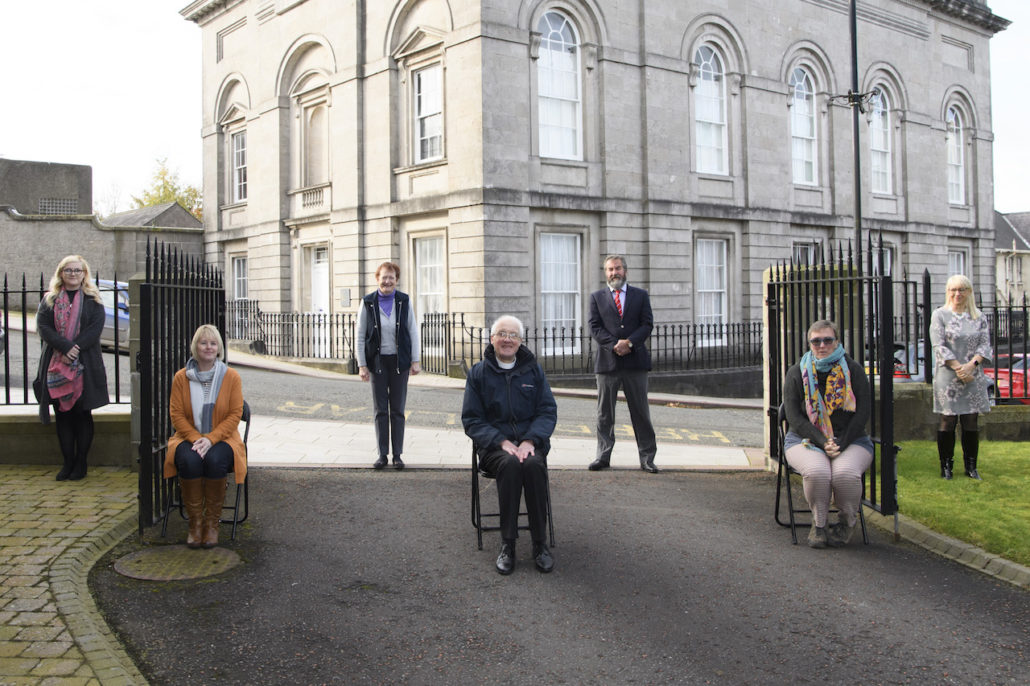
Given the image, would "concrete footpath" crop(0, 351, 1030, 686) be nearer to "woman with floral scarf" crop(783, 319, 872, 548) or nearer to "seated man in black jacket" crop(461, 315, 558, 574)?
"woman with floral scarf" crop(783, 319, 872, 548)

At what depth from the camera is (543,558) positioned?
5801 millimetres

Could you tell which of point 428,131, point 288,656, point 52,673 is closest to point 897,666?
point 288,656

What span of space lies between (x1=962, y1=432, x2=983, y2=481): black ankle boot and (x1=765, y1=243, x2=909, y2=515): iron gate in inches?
33.9

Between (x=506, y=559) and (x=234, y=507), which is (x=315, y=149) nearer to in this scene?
(x=234, y=507)

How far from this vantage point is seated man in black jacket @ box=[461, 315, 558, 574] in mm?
5977

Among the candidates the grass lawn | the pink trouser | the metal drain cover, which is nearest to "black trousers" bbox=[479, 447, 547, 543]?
the metal drain cover

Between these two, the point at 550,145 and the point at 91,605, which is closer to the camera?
the point at 91,605

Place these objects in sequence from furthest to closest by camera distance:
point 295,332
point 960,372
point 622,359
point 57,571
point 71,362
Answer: point 295,332, point 622,359, point 960,372, point 71,362, point 57,571

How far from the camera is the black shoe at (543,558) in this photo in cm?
577

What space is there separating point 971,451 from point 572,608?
16.9ft

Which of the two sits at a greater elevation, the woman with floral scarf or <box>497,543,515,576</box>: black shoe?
the woman with floral scarf

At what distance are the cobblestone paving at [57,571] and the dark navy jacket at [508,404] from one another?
8.37 ft

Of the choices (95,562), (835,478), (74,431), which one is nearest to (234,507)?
(95,562)

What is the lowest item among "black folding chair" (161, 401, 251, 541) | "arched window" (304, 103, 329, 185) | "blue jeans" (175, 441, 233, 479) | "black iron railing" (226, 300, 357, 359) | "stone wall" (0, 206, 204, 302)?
"black folding chair" (161, 401, 251, 541)
